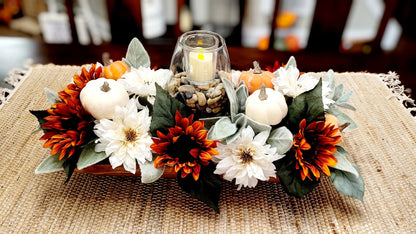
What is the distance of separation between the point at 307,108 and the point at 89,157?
0.36 meters

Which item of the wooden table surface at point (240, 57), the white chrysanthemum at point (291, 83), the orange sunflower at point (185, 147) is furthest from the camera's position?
the wooden table surface at point (240, 57)

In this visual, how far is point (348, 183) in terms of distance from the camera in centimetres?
54

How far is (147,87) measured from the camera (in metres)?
0.59

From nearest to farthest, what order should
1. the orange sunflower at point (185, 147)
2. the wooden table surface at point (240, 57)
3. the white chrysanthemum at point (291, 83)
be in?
1. the orange sunflower at point (185, 147)
2. the white chrysanthemum at point (291, 83)
3. the wooden table surface at point (240, 57)

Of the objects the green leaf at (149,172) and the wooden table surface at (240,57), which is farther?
the wooden table surface at (240,57)

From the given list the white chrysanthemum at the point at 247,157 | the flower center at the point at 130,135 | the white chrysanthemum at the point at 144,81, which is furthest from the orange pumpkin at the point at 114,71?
the white chrysanthemum at the point at 247,157

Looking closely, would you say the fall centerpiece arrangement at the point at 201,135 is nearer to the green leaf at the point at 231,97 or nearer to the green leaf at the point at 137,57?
the green leaf at the point at 231,97

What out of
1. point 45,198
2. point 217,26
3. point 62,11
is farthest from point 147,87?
point 62,11

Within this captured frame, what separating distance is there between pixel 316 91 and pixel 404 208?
27cm

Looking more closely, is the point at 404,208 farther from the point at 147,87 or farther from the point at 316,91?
the point at 147,87

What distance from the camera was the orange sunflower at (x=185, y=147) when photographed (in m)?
0.50

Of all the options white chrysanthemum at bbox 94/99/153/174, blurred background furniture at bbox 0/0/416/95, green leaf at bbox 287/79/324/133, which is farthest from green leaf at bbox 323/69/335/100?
blurred background furniture at bbox 0/0/416/95

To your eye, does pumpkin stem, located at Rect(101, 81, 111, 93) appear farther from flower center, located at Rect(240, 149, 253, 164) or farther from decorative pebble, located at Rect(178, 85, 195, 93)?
flower center, located at Rect(240, 149, 253, 164)

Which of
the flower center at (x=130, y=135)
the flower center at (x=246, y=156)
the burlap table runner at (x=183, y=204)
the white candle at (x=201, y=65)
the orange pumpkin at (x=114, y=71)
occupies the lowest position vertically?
the burlap table runner at (x=183, y=204)
